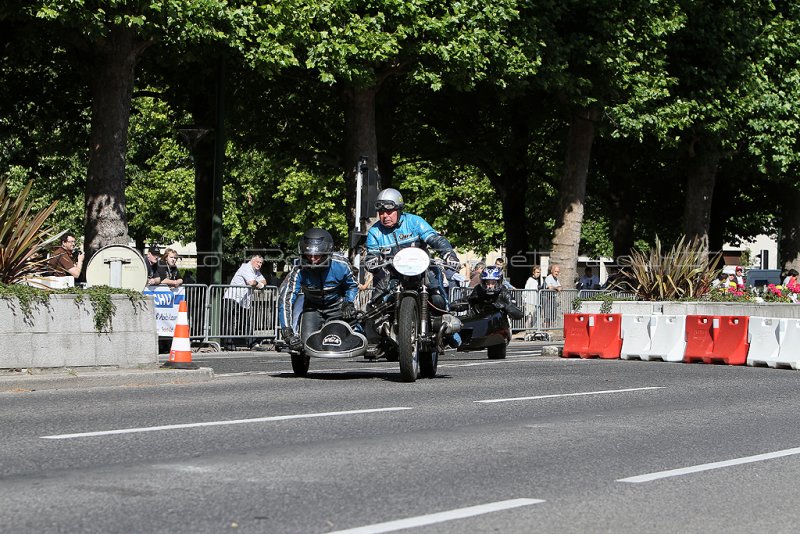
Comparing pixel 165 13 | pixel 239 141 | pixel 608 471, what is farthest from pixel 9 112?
pixel 608 471

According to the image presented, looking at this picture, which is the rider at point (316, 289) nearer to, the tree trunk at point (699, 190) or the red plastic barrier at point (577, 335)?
the red plastic barrier at point (577, 335)

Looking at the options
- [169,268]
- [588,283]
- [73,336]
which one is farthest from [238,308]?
[588,283]

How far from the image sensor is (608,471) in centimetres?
848

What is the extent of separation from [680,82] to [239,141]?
11221 mm

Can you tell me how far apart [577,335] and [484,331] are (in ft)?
6.83

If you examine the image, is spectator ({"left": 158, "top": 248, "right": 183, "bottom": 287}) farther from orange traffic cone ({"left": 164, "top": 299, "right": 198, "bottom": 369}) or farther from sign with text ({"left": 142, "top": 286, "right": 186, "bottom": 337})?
orange traffic cone ({"left": 164, "top": 299, "right": 198, "bottom": 369})

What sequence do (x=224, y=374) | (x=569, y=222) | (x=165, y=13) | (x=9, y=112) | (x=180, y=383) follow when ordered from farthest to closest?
(x=569, y=222) < (x=9, y=112) < (x=165, y=13) < (x=224, y=374) < (x=180, y=383)

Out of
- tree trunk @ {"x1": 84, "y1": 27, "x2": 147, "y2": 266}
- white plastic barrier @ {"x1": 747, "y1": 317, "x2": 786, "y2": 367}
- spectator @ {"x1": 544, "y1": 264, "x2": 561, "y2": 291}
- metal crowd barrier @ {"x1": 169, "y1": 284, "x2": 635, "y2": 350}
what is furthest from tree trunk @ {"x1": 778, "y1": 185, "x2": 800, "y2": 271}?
tree trunk @ {"x1": 84, "y1": 27, "x2": 147, "y2": 266}

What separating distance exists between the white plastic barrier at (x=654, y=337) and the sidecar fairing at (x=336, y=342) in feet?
26.3

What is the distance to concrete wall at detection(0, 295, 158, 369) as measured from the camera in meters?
14.4

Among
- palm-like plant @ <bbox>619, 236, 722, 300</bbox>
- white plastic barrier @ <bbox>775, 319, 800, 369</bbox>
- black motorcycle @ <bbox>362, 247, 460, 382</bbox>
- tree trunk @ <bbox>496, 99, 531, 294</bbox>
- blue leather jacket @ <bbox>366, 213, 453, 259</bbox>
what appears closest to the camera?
black motorcycle @ <bbox>362, 247, 460, 382</bbox>

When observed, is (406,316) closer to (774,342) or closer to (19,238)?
(19,238)

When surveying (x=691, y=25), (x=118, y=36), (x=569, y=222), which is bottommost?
(x=569, y=222)

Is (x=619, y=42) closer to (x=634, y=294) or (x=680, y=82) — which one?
(x=680, y=82)
